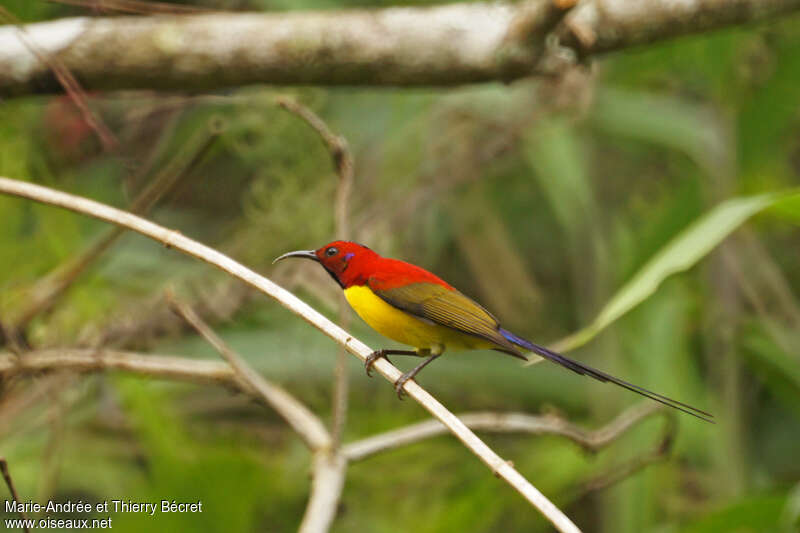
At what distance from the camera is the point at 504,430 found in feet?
7.82

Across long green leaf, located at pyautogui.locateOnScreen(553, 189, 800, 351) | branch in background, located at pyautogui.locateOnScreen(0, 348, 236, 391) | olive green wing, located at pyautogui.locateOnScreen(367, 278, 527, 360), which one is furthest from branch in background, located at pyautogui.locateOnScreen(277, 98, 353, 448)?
long green leaf, located at pyautogui.locateOnScreen(553, 189, 800, 351)

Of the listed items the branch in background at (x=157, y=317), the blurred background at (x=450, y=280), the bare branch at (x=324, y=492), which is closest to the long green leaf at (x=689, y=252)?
the bare branch at (x=324, y=492)

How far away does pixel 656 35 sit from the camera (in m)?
2.76

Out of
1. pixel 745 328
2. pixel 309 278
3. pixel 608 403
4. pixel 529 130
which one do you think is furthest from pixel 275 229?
pixel 745 328

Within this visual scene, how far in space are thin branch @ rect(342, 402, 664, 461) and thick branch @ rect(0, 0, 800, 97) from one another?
3.35 ft

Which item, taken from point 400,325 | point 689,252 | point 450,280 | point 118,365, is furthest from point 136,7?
point 450,280

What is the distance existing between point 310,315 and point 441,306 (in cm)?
32

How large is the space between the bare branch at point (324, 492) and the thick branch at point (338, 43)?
1.15 meters

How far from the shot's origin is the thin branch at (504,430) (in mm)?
2266

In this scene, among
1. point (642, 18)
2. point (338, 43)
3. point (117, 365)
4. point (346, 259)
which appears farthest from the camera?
point (642, 18)

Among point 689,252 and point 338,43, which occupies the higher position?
point 338,43

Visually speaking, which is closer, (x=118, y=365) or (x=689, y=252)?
(x=689, y=252)

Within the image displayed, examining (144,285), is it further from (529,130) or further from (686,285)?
(686,285)

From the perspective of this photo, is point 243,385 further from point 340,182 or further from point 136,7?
point 136,7
